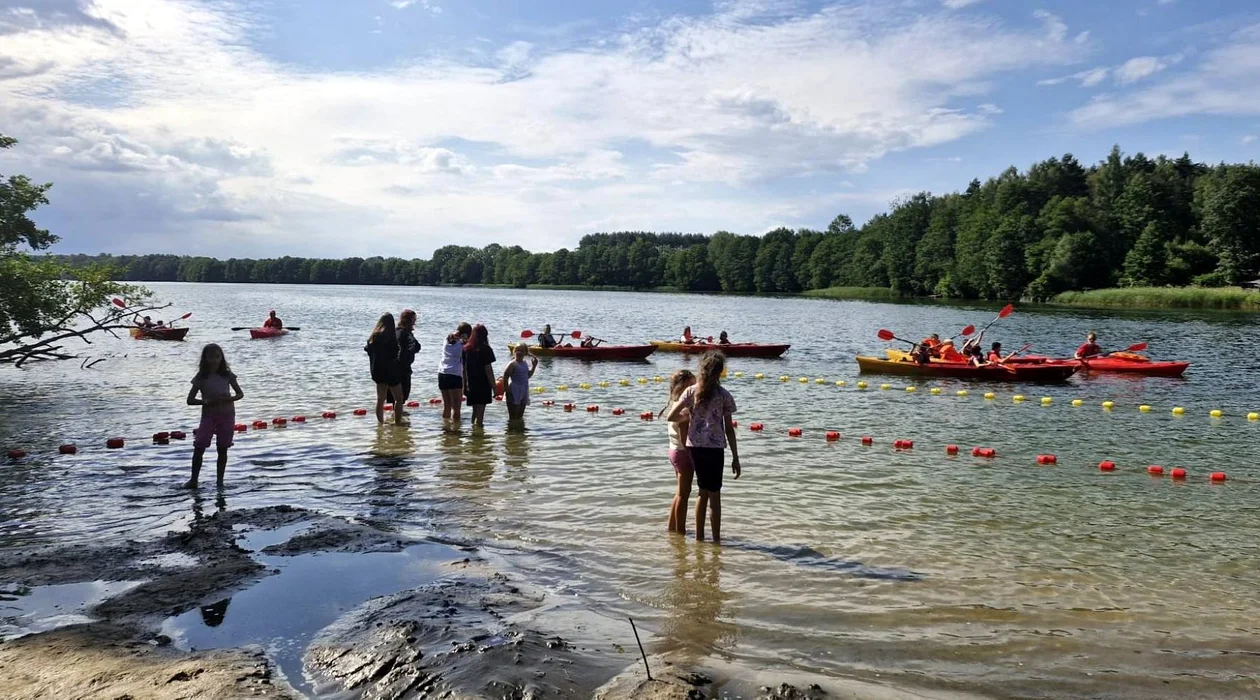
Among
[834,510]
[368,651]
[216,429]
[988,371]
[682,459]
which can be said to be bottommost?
[834,510]

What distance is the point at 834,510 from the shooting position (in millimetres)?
9477

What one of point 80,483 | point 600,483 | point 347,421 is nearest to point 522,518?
point 600,483

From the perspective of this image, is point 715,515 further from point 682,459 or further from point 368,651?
point 368,651

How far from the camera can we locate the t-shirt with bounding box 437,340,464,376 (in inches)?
544

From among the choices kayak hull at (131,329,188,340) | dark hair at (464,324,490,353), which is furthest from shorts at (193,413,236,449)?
kayak hull at (131,329,188,340)

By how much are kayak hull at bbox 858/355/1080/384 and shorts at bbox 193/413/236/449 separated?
19.8 m

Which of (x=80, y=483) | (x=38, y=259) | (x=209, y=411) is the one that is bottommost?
(x=80, y=483)

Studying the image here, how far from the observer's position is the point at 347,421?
1559 cm

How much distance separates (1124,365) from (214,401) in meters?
24.2

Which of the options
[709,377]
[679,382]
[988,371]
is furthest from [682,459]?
[988,371]

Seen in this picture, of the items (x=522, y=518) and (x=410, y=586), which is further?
(x=522, y=518)

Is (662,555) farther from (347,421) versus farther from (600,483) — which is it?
(347,421)

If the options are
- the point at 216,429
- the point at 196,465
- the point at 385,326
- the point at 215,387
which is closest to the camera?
the point at 215,387

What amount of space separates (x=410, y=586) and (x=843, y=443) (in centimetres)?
919
